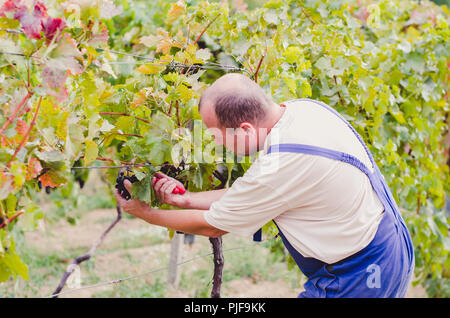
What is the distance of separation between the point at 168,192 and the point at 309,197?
0.52m

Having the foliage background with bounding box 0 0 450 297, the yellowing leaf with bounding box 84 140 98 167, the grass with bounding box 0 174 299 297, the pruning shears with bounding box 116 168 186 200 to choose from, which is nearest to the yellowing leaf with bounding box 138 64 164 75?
the foliage background with bounding box 0 0 450 297

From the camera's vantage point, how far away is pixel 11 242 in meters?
1.42

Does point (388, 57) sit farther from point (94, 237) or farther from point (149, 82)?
point (94, 237)

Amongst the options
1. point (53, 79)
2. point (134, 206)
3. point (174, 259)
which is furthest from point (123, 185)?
point (174, 259)

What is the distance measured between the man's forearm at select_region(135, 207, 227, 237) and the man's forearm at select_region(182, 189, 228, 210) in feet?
0.31

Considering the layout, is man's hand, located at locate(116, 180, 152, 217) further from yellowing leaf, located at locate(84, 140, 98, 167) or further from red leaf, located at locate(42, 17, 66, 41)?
red leaf, located at locate(42, 17, 66, 41)

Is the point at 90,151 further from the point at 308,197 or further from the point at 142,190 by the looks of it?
the point at 308,197

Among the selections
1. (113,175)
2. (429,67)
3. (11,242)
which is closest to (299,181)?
(113,175)

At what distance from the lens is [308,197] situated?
1527 mm

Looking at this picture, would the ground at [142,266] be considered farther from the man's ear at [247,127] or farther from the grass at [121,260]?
the man's ear at [247,127]

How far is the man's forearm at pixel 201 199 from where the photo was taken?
1742 mm

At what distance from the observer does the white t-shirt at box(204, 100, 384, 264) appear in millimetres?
1496

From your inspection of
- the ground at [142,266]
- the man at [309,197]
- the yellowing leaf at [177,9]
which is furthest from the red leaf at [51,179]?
the ground at [142,266]
